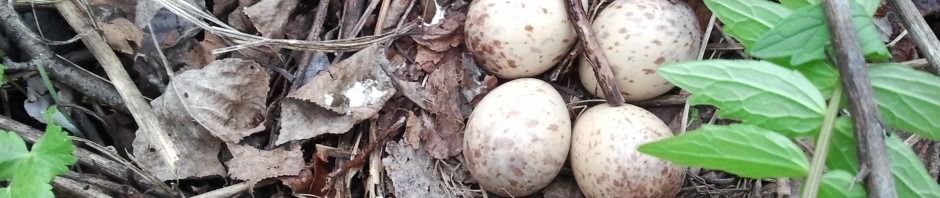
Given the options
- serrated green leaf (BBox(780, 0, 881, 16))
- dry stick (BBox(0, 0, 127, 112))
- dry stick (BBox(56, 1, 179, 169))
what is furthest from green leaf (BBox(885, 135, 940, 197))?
dry stick (BBox(0, 0, 127, 112))

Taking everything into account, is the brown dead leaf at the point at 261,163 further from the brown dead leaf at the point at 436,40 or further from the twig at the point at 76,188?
the brown dead leaf at the point at 436,40

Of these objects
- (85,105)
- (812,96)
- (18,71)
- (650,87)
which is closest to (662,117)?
(650,87)

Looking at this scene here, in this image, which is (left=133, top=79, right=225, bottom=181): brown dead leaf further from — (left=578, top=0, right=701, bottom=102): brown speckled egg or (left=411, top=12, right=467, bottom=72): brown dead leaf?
(left=578, top=0, right=701, bottom=102): brown speckled egg

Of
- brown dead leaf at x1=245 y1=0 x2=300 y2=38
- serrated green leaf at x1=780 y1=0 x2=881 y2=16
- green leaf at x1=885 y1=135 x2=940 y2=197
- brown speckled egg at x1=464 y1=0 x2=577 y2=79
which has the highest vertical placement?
serrated green leaf at x1=780 y1=0 x2=881 y2=16

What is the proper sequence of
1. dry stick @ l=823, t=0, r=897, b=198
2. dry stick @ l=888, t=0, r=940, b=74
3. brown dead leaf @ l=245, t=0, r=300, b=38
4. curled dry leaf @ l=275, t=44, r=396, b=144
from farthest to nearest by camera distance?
brown dead leaf @ l=245, t=0, r=300, b=38
curled dry leaf @ l=275, t=44, r=396, b=144
dry stick @ l=888, t=0, r=940, b=74
dry stick @ l=823, t=0, r=897, b=198

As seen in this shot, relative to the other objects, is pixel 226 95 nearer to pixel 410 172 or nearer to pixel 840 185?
pixel 410 172

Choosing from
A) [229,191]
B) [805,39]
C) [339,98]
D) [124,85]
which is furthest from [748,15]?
[124,85]

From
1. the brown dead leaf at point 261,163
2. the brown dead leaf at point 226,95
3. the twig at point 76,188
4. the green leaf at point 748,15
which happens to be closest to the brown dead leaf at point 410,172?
the brown dead leaf at point 261,163

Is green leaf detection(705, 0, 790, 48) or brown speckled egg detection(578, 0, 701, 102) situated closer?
green leaf detection(705, 0, 790, 48)
